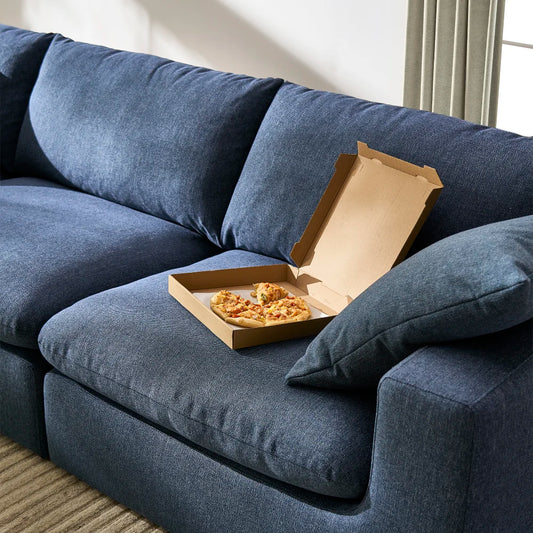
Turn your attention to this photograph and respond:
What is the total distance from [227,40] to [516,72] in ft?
4.09

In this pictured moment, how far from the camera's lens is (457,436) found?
1.20m

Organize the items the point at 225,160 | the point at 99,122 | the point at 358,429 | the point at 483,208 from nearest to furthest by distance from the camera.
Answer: the point at 358,429 → the point at 483,208 → the point at 225,160 → the point at 99,122

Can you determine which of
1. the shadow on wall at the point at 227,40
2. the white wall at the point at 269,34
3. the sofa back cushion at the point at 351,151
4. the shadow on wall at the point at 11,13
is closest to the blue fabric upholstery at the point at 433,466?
the sofa back cushion at the point at 351,151

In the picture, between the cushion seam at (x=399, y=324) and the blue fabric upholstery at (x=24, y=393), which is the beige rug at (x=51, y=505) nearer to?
the blue fabric upholstery at (x=24, y=393)

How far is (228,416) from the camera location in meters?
1.50

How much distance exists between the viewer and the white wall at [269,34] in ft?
10.4

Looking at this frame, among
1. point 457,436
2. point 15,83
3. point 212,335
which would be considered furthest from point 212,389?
point 15,83

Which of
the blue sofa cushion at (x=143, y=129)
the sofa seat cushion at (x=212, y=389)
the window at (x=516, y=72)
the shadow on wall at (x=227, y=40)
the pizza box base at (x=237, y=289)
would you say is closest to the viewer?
the sofa seat cushion at (x=212, y=389)

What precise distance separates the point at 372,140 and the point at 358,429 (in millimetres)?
795

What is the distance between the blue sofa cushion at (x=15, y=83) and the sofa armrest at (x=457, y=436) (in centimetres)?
188

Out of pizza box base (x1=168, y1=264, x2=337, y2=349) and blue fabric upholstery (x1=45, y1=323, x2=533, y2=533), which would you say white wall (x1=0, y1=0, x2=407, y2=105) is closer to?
pizza box base (x1=168, y1=264, x2=337, y2=349)

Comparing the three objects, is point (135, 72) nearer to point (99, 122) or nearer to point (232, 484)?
point (99, 122)

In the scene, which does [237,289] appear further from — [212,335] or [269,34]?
[269,34]

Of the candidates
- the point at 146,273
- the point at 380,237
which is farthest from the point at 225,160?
the point at 380,237
